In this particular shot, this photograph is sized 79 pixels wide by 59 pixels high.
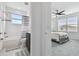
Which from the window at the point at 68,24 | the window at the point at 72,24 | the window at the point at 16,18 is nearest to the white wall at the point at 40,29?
the window at the point at 68,24

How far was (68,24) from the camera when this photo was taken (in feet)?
7.32

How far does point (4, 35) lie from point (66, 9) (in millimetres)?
2307

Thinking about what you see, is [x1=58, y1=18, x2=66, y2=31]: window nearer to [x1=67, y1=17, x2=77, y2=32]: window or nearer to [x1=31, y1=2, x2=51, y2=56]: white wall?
[x1=67, y1=17, x2=77, y2=32]: window

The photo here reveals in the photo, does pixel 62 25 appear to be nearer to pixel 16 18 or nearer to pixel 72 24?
pixel 72 24

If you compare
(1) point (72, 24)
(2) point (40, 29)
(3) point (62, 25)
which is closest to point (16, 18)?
(3) point (62, 25)

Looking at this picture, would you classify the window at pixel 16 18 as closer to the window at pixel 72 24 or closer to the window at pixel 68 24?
the window at pixel 68 24

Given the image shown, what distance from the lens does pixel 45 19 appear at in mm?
1181

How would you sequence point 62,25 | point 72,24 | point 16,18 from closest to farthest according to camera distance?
point 62,25 < point 72,24 < point 16,18

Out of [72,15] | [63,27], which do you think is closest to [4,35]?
[63,27]

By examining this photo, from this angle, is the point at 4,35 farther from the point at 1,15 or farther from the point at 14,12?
the point at 14,12

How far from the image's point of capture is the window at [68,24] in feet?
7.01

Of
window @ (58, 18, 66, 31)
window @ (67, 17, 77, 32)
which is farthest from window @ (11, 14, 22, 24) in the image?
window @ (67, 17, 77, 32)

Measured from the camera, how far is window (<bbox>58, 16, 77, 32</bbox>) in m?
2.14

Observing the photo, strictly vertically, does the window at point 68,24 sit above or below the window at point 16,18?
below
